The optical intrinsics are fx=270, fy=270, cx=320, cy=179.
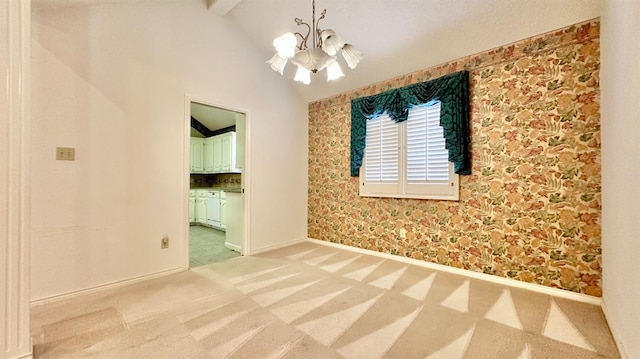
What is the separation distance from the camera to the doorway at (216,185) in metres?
4.13

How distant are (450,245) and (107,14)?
4.52 meters

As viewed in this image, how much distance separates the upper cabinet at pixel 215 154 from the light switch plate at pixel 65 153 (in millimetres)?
3409

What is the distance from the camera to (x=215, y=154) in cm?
682

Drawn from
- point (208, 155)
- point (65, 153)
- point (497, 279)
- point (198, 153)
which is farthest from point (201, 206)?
point (497, 279)

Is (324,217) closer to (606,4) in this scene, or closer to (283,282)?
(283,282)

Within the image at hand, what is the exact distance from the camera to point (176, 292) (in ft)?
8.73

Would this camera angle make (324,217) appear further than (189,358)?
Yes

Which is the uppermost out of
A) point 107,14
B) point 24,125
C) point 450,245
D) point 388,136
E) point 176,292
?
point 107,14

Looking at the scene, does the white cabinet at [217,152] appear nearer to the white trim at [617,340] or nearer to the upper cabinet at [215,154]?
the upper cabinet at [215,154]

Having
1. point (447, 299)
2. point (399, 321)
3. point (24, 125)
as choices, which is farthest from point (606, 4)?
point (24, 125)

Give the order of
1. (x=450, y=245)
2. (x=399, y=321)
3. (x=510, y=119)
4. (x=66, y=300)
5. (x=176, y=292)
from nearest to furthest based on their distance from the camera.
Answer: (x=399, y=321)
(x=66, y=300)
(x=176, y=292)
(x=510, y=119)
(x=450, y=245)

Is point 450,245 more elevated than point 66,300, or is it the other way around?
point 450,245

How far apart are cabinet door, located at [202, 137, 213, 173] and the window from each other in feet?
14.6

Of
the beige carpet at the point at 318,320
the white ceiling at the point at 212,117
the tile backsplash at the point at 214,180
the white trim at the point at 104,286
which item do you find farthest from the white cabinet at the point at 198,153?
the beige carpet at the point at 318,320
